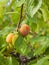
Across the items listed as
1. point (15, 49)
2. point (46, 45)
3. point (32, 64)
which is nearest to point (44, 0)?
point (46, 45)

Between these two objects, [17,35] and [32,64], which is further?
[32,64]

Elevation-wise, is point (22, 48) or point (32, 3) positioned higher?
point (32, 3)

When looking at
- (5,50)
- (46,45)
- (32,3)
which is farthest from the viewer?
(5,50)

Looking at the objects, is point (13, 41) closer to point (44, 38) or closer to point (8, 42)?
point (8, 42)

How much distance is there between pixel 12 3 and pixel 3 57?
11.6 inches

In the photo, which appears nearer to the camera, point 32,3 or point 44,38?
point 32,3

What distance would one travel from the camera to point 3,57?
1268mm

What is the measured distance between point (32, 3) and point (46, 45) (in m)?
0.37

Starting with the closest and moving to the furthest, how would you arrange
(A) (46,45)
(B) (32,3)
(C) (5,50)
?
(B) (32,3) → (A) (46,45) → (C) (5,50)

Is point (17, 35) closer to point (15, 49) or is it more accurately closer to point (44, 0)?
point (15, 49)

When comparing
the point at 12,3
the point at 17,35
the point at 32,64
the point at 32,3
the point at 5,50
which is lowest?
the point at 32,64

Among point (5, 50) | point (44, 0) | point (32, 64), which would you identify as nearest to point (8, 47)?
point (5, 50)

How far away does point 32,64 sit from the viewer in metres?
1.33

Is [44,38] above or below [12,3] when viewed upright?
below
